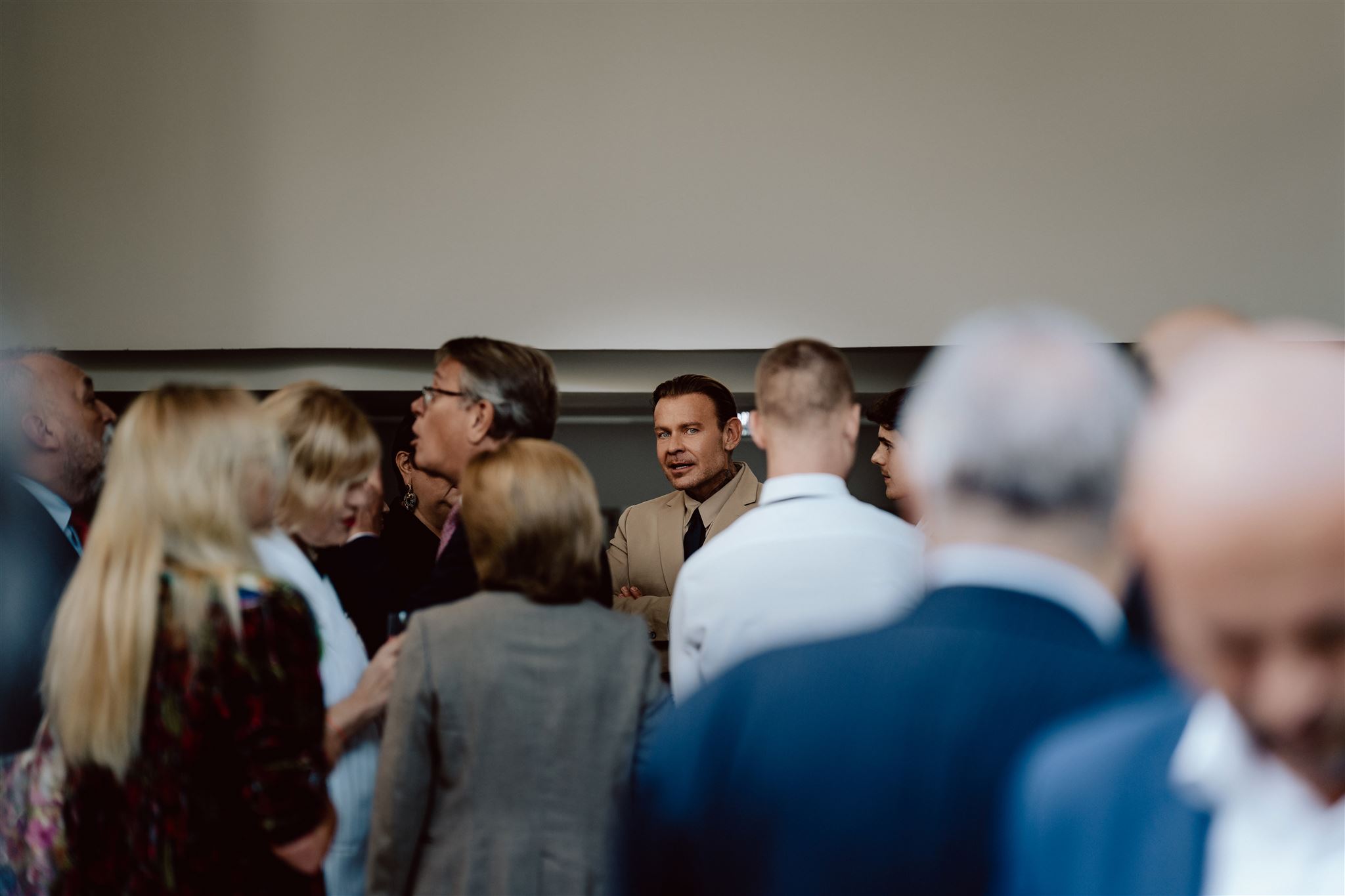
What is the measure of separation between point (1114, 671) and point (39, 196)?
4027 mm

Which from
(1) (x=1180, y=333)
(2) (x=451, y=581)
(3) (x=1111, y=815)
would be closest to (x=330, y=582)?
(2) (x=451, y=581)

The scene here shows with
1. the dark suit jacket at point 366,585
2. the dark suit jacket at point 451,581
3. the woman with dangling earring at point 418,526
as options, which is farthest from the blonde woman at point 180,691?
the woman with dangling earring at point 418,526

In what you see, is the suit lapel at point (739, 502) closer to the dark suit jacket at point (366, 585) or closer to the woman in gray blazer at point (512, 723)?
the dark suit jacket at point (366, 585)

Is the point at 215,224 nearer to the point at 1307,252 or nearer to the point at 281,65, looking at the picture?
the point at 281,65

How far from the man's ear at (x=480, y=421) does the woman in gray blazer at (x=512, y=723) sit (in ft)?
1.29

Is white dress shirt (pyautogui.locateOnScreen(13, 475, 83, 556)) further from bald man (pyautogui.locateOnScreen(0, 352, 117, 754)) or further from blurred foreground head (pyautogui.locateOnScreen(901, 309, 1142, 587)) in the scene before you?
blurred foreground head (pyautogui.locateOnScreen(901, 309, 1142, 587))

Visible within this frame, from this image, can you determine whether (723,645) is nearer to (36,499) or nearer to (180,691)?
(180,691)

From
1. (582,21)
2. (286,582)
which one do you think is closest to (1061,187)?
(582,21)

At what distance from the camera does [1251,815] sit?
580 mm

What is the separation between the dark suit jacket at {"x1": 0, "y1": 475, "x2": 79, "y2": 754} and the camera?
Result: 1.89 m

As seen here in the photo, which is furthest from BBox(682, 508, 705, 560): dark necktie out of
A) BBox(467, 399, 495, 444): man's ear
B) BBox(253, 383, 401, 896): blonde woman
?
BBox(253, 383, 401, 896): blonde woman

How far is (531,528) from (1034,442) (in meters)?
1.02

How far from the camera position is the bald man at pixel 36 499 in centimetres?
190

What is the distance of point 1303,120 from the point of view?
386 centimetres
